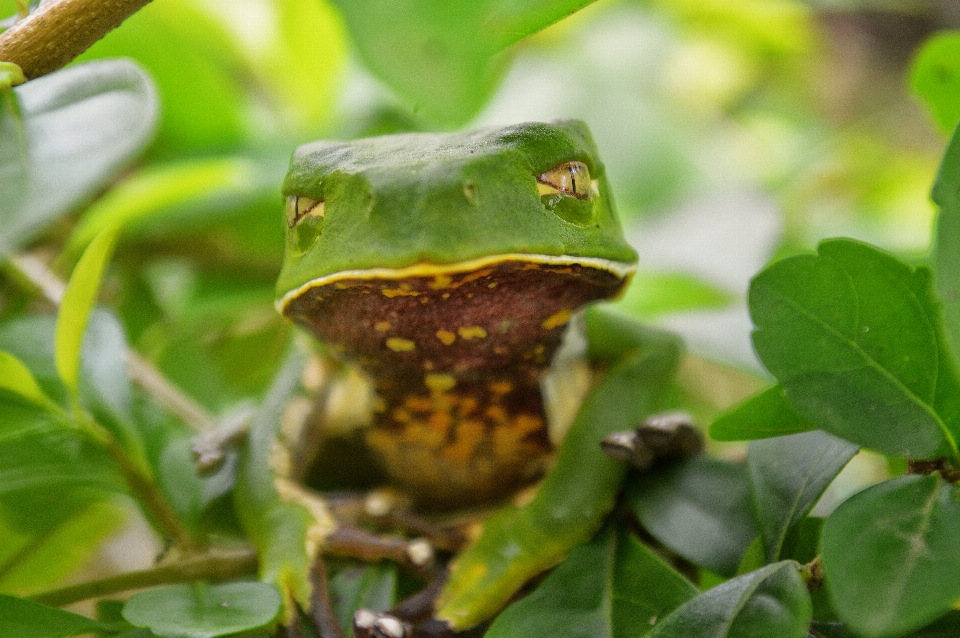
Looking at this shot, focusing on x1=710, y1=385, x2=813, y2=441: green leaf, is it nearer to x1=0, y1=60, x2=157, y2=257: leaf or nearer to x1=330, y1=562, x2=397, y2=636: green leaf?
x1=330, y1=562, x2=397, y2=636: green leaf

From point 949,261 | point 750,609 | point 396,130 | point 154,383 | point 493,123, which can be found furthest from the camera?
point 493,123

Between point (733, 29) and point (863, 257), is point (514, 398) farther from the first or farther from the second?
point (733, 29)

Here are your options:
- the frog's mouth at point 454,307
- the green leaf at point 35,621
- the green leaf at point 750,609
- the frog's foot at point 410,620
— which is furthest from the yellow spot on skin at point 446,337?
the green leaf at point 35,621

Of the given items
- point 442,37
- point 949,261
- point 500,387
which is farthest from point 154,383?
point 949,261

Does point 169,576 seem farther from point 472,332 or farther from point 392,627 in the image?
point 472,332

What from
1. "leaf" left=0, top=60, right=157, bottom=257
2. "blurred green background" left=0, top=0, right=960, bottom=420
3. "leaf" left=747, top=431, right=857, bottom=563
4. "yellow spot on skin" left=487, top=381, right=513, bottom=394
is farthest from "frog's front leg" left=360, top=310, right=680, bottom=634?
"leaf" left=0, top=60, right=157, bottom=257
